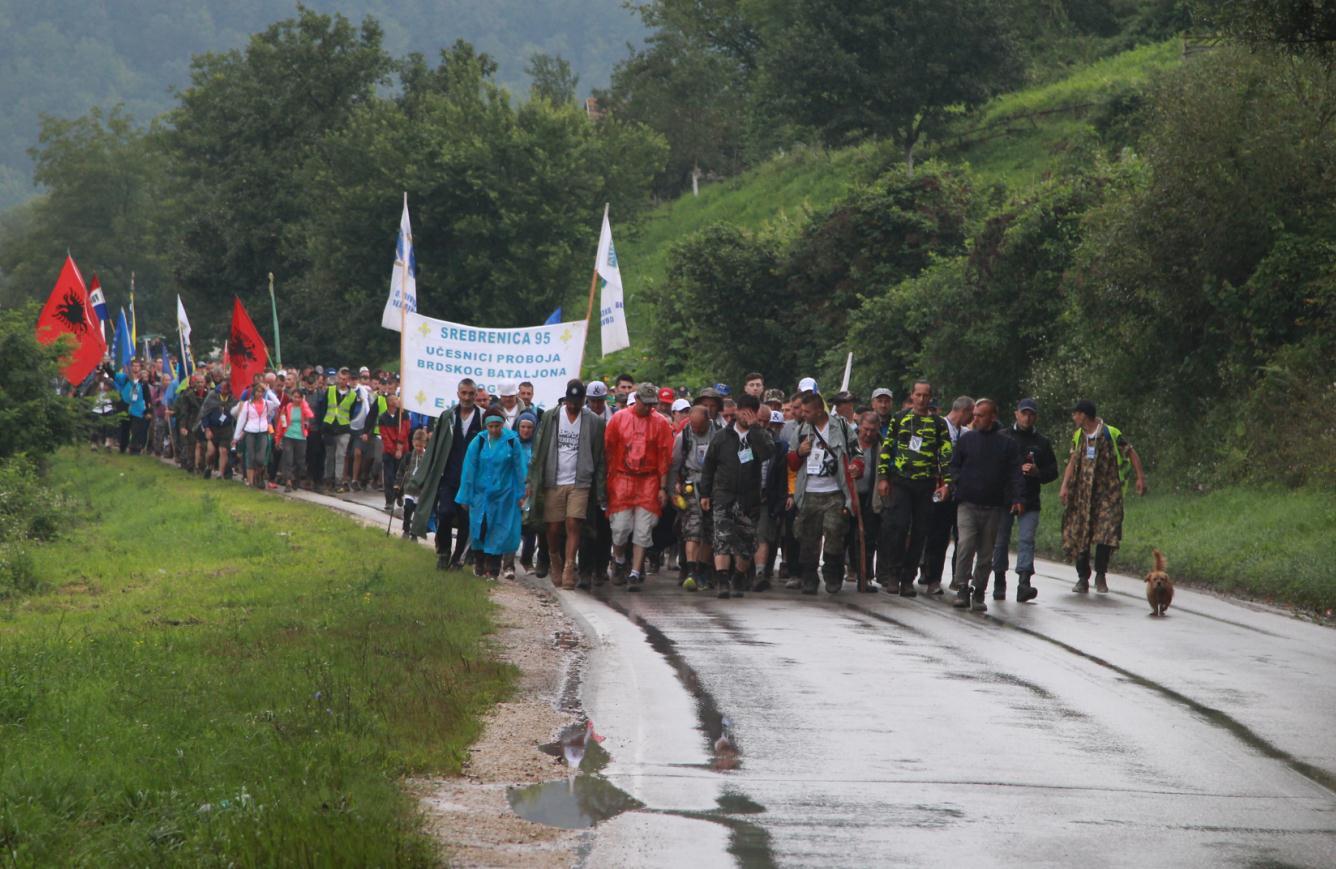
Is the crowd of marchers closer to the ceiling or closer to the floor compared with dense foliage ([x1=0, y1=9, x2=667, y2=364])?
closer to the floor

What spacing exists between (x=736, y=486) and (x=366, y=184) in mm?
38828

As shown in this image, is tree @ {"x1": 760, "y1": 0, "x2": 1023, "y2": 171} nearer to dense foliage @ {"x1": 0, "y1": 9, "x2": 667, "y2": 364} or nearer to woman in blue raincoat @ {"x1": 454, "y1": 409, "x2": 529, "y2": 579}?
dense foliage @ {"x1": 0, "y1": 9, "x2": 667, "y2": 364}

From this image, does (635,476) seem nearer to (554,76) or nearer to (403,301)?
(403,301)

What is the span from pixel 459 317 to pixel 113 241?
211 ft

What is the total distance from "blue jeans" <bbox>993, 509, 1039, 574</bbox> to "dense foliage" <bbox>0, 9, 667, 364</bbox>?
35607mm

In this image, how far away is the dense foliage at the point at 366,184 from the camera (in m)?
52.2

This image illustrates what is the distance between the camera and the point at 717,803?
25.2 feet

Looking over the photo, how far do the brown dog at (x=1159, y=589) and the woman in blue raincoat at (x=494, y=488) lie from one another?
18.7ft

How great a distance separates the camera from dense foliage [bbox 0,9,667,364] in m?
52.2

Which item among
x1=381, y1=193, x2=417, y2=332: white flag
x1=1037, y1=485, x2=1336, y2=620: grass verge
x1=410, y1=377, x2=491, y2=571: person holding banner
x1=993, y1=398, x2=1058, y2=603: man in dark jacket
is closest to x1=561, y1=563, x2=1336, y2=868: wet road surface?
x1=993, y1=398, x2=1058, y2=603: man in dark jacket

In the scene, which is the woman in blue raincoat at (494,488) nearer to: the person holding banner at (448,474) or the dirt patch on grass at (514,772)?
the person holding banner at (448,474)

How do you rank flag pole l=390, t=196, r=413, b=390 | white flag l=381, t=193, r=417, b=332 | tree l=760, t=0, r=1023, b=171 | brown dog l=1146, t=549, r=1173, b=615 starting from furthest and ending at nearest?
tree l=760, t=0, r=1023, b=171 < white flag l=381, t=193, r=417, b=332 < flag pole l=390, t=196, r=413, b=390 < brown dog l=1146, t=549, r=1173, b=615

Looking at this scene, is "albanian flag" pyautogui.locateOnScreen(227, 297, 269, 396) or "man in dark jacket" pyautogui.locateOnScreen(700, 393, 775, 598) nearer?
"man in dark jacket" pyautogui.locateOnScreen(700, 393, 775, 598)

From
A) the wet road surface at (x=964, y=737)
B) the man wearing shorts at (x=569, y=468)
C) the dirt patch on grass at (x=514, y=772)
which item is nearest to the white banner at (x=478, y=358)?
the man wearing shorts at (x=569, y=468)
